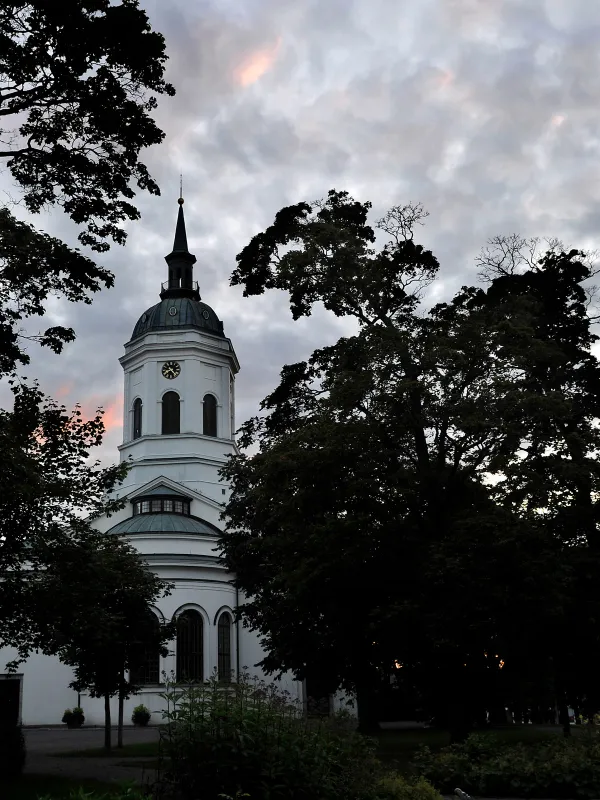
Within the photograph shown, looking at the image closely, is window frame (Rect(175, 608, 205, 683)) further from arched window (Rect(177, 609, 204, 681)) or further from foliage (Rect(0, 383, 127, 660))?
foliage (Rect(0, 383, 127, 660))

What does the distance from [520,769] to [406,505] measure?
9.52 metres

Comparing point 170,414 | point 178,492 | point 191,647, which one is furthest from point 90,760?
point 170,414

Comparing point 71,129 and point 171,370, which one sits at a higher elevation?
point 171,370

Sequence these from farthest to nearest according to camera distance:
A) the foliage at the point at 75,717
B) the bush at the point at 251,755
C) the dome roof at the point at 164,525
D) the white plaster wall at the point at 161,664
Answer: the dome roof at the point at 164,525
the white plaster wall at the point at 161,664
the foliage at the point at 75,717
the bush at the point at 251,755

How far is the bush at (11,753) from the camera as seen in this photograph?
1730 centimetres

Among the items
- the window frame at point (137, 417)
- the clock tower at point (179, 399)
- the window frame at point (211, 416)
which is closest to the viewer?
the clock tower at point (179, 399)

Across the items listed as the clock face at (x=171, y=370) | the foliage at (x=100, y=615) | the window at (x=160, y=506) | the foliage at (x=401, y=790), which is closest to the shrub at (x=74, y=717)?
the window at (x=160, y=506)

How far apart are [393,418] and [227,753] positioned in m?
13.6

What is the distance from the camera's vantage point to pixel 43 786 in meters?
15.7

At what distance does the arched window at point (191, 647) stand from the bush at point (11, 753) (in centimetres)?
2319

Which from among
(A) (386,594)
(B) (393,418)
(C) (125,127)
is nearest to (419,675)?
(A) (386,594)

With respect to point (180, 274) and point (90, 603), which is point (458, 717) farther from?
point (180, 274)

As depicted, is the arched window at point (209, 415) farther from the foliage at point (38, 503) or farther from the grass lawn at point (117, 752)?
the foliage at point (38, 503)

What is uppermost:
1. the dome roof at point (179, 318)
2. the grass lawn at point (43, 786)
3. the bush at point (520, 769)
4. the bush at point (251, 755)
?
the dome roof at point (179, 318)
